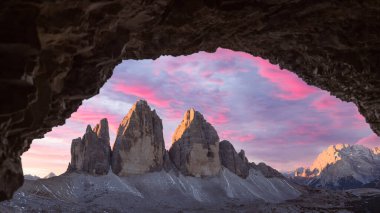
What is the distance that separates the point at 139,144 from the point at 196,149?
1140 inches

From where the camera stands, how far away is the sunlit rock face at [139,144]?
136 m

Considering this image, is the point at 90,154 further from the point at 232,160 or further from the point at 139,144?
the point at 232,160

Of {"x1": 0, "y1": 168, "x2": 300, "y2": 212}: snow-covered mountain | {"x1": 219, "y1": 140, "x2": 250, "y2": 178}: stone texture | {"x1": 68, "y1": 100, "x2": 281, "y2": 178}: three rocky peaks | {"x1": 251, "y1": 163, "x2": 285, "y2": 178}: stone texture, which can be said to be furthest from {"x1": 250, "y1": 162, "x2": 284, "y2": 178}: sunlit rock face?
{"x1": 68, "y1": 100, "x2": 281, "y2": 178}: three rocky peaks

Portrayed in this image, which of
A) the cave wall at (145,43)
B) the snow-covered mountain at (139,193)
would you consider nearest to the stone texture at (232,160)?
the snow-covered mountain at (139,193)

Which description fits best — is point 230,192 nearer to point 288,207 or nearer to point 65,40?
point 288,207

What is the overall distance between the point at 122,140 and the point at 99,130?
12.5 meters

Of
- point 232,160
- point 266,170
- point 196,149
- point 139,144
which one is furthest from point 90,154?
point 266,170

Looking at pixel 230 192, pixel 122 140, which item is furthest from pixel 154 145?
pixel 230 192

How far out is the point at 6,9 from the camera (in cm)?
982

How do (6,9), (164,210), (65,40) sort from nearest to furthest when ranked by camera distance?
1. (6,9)
2. (65,40)
3. (164,210)

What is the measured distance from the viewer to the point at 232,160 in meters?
171

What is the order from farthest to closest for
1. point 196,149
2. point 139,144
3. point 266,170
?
1. point 266,170
2. point 196,149
3. point 139,144

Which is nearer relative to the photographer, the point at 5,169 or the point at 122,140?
the point at 5,169

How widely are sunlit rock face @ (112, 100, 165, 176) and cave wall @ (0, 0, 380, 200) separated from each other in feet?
397
